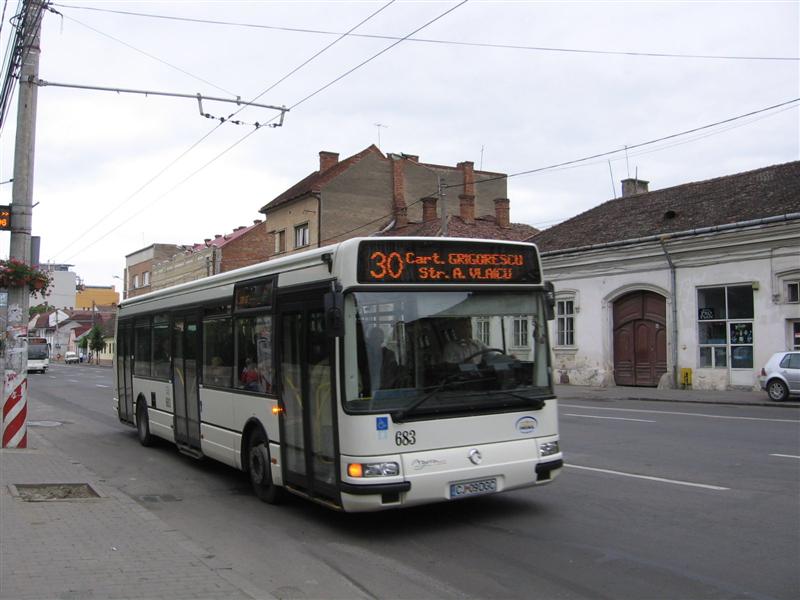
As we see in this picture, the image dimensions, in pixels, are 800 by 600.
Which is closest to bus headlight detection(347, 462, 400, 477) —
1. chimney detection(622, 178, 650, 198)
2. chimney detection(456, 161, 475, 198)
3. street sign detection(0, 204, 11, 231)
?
street sign detection(0, 204, 11, 231)

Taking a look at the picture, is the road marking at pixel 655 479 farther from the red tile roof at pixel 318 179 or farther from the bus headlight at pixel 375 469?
the red tile roof at pixel 318 179

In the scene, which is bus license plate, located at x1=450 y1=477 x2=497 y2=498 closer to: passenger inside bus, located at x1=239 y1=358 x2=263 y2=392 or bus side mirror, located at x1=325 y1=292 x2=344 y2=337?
bus side mirror, located at x1=325 y1=292 x2=344 y2=337

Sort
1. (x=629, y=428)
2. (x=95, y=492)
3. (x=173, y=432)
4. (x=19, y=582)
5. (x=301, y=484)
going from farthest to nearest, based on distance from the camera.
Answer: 1. (x=629, y=428)
2. (x=173, y=432)
3. (x=95, y=492)
4. (x=301, y=484)
5. (x=19, y=582)

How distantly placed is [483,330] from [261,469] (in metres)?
3.10

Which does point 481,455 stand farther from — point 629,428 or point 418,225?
point 418,225

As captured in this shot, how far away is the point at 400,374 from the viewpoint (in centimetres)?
657

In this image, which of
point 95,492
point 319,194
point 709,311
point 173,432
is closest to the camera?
point 95,492

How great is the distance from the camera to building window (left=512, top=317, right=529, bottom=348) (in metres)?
7.30

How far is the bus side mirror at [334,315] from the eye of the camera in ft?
20.8

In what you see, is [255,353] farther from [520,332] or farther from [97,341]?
[97,341]

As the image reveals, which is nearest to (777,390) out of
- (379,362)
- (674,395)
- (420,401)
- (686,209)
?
(674,395)

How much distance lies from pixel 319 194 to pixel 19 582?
132 ft

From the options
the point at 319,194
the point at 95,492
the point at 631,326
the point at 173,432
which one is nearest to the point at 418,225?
the point at 319,194

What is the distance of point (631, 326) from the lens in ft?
91.7
